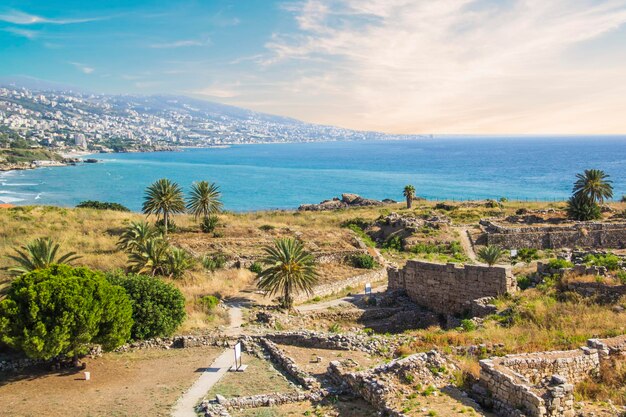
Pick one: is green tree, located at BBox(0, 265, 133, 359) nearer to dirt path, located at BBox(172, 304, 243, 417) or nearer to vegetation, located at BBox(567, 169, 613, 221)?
dirt path, located at BBox(172, 304, 243, 417)

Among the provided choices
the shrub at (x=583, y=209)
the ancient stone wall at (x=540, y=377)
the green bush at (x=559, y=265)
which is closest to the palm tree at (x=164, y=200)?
the green bush at (x=559, y=265)

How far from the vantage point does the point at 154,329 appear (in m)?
21.9

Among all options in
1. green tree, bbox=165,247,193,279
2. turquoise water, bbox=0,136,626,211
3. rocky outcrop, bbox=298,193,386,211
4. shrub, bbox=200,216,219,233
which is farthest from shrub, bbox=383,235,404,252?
turquoise water, bbox=0,136,626,211

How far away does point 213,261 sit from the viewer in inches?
1412

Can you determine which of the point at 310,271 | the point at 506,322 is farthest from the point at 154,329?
the point at 506,322

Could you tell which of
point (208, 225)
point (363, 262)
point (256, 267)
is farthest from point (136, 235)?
point (363, 262)

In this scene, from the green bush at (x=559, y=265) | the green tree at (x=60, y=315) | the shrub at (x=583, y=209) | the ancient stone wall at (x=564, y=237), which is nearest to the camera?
the green tree at (x=60, y=315)

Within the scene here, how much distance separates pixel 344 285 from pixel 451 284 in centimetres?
872

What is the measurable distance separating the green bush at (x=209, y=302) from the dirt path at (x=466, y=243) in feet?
71.5

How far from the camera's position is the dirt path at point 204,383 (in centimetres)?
1587

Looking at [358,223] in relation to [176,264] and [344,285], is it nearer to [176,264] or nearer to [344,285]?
[344,285]

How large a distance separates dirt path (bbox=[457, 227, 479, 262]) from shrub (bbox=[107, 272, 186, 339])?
25330 millimetres

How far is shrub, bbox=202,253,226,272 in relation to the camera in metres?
34.7

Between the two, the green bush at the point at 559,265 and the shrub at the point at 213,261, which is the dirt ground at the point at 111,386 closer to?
the shrub at the point at 213,261
